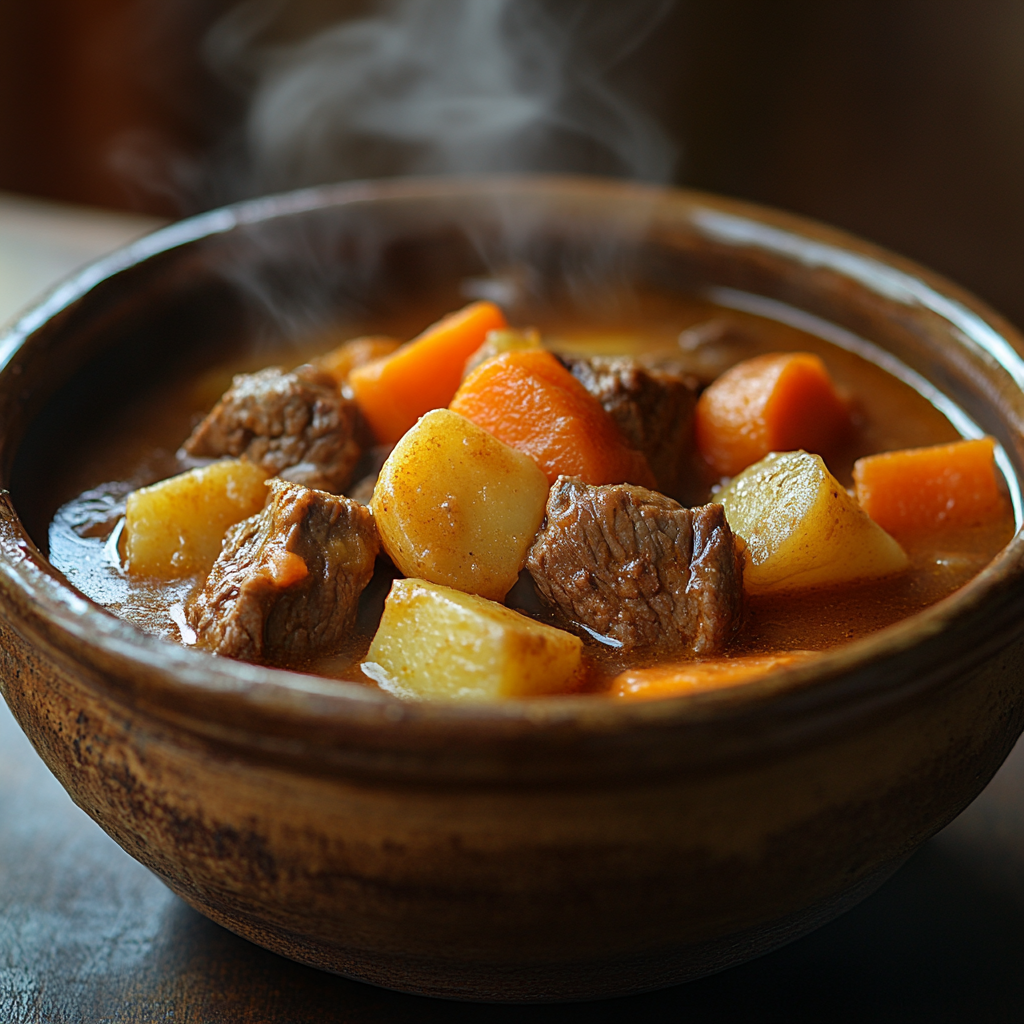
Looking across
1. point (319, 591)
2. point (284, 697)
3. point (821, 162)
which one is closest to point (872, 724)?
point (284, 697)

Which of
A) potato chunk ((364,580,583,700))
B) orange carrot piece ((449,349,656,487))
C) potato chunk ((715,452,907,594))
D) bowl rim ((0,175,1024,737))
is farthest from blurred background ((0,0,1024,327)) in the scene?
bowl rim ((0,175,1024,737))

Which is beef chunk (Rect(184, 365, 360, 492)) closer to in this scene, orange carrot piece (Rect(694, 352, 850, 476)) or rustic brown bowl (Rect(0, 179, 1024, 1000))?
rustic brown bowl (Rect(0, 179, 1024, 1000))

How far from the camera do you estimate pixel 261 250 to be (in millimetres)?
2385

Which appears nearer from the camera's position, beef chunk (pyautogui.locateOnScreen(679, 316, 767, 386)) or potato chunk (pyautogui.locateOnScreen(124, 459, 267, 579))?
potato chunk (pyautogui.locateOnScreen(124, 459, 267, 579))

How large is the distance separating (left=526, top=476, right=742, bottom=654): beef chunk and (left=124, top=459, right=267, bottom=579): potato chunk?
49cm

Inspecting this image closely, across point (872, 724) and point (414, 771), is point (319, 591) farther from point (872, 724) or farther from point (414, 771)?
point (872, 724)

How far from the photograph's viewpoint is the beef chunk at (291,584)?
148cm

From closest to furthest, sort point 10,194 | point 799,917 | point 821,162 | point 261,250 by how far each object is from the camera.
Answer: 1. point 799,917
2. point 261,250
3. point 821,162
4. point 10,194

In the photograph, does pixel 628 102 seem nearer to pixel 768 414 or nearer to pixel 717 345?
pixel 717 345

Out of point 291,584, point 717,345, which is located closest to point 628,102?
point 717,345

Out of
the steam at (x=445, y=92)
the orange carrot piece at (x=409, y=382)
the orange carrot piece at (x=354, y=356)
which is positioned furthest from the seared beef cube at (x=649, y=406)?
the steam at (x=445, y=92)

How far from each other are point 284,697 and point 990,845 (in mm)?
1294

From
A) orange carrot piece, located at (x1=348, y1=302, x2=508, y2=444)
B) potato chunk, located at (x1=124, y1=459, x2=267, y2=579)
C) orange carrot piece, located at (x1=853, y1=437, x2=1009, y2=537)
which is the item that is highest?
orange carrot piece, located at (x1=853, y1=437, x2=1009, y2=537)

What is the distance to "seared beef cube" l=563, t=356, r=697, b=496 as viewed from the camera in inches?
73.9
